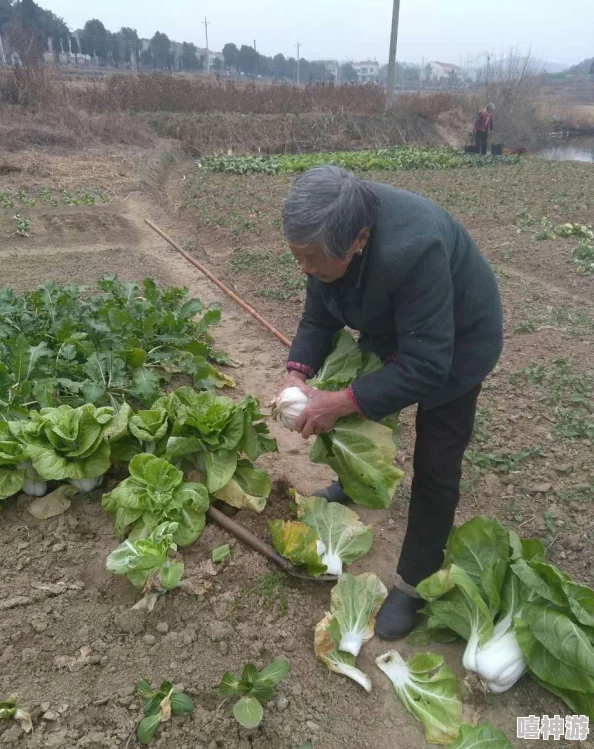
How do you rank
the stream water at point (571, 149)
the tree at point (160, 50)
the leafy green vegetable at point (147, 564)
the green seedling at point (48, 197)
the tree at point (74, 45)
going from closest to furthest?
the leafy green vegetable at point (147, 564) → the green seedling at point (48, 197) → the stream water at point (571, 149) → the tree at point (74, 45) → the tree at point (160, 50)

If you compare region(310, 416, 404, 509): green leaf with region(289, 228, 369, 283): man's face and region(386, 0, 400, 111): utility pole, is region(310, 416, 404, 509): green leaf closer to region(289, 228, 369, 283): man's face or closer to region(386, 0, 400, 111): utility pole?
region(289, 228, 369, 283): man's face

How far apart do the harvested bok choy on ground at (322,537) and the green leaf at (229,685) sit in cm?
70

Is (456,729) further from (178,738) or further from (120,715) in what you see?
(120,715)

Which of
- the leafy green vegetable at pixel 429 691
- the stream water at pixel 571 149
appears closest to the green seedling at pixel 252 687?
the leafy green vegetable at pixel 429 691

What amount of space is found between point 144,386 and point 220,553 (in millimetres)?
1296

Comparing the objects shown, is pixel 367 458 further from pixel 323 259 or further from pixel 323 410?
pixel 323 259

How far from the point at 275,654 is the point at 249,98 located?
27.8 m

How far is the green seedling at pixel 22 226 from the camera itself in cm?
907

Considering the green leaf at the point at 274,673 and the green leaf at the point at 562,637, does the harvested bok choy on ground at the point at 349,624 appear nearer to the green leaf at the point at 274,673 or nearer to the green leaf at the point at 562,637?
the green leaf at the point at 274,673

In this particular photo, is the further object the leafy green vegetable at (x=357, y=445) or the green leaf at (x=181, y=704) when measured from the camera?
the leafy green vegetable at (x=357, y=445)

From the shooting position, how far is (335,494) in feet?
11.2

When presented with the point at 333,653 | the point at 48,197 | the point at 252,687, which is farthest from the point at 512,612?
the point at 48,197

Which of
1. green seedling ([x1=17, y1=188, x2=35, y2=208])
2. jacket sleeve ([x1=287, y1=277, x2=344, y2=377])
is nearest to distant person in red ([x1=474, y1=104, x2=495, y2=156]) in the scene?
green seedling ([x1=17, y1=188, x2=35, y2=208])

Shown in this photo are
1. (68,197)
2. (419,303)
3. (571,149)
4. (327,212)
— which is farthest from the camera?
(571,149)
